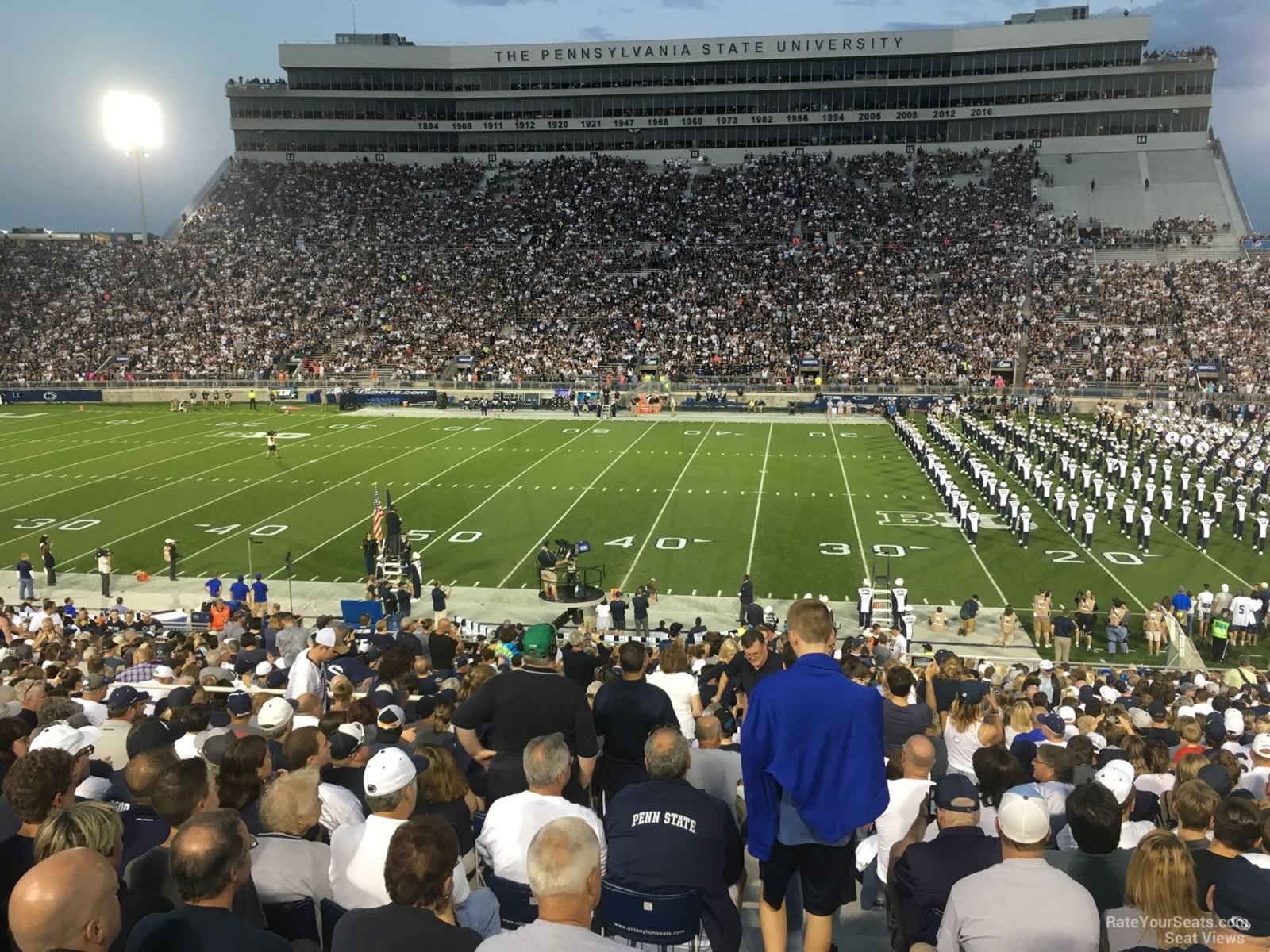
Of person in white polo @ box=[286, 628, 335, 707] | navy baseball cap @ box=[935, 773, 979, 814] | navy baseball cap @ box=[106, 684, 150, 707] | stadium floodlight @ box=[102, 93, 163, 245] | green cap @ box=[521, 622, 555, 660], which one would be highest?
stadium floodlight @ box=[102, 93, 163, 245]

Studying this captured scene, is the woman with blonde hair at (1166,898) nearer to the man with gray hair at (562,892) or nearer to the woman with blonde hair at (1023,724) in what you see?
the man with gray hair at (562,892)

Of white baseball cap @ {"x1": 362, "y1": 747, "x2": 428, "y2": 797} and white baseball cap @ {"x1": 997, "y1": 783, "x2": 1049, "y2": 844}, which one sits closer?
white baseball cap @ {"x1": 997, "y1": 783, "x2": 1049, "y2": 844}

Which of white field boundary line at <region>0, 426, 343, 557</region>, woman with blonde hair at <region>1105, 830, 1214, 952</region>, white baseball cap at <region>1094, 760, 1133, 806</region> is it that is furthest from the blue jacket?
white field boundary line at <region>0, 426, 343, 557</region>

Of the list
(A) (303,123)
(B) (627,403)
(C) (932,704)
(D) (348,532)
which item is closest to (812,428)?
(B) (627,403)

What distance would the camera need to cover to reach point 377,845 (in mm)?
3805

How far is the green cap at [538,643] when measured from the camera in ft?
16.0

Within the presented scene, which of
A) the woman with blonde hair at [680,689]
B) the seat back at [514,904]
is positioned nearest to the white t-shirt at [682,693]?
the woman with blonde hair at [680,689]

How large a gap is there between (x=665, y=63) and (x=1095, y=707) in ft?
220

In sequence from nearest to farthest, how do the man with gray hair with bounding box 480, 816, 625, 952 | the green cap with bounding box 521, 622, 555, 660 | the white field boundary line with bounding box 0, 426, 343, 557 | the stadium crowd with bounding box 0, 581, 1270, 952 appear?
the man with gray hair with bounding box 480, 816, 625, 952 → the stadium crowd with bounding box 0, 581, 1270, 952 → the green cap with bounding box 521, 622, 555, 660 → the white field boundary line with bounding box 0, 426, 343, 557

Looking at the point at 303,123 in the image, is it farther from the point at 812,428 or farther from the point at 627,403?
the point at 812,428

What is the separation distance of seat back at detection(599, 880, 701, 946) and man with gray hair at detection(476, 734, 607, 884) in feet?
1.02

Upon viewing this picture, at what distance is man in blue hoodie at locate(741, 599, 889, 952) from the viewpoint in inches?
147

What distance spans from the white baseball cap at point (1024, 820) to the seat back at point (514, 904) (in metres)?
1.84

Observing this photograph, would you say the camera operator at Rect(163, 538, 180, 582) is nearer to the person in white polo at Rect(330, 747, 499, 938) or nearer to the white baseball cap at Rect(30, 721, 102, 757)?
the white baseball cap at Rect(30, 721, 102, 757)
